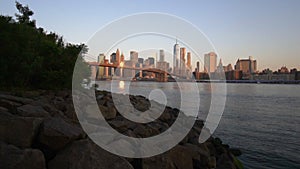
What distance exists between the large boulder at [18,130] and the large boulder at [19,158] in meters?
0.36

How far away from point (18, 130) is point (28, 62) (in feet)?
25.8

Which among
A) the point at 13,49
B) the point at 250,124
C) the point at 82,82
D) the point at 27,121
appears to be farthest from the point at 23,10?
the point at 250,124

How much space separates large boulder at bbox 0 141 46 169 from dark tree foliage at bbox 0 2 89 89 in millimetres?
7830

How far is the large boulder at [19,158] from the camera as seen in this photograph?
151 inches

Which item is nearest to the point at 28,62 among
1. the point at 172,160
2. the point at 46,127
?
the point at 46,127

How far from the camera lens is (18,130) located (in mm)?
4609

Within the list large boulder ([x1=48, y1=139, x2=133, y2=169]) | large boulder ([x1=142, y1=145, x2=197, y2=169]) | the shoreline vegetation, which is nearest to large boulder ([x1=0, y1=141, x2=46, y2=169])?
the shoreline vegetation

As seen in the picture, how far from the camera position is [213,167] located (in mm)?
8203

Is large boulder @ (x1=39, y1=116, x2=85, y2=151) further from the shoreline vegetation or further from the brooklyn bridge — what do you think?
the brooklyn bridge

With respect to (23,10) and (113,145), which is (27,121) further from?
(23,10)

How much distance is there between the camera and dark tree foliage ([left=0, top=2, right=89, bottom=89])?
1125 cm

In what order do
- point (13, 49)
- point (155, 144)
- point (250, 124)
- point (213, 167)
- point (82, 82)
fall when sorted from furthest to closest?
point (250, 124), point (82, 82), point (13, 49), point (213, 167), point (155, 144)

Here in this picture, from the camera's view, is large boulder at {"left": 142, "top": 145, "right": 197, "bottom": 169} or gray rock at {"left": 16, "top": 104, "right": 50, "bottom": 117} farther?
gray rock at {"left": 16, "top": 104, "right": 50, "bottom": 117}

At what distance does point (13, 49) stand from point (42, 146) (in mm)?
8251
